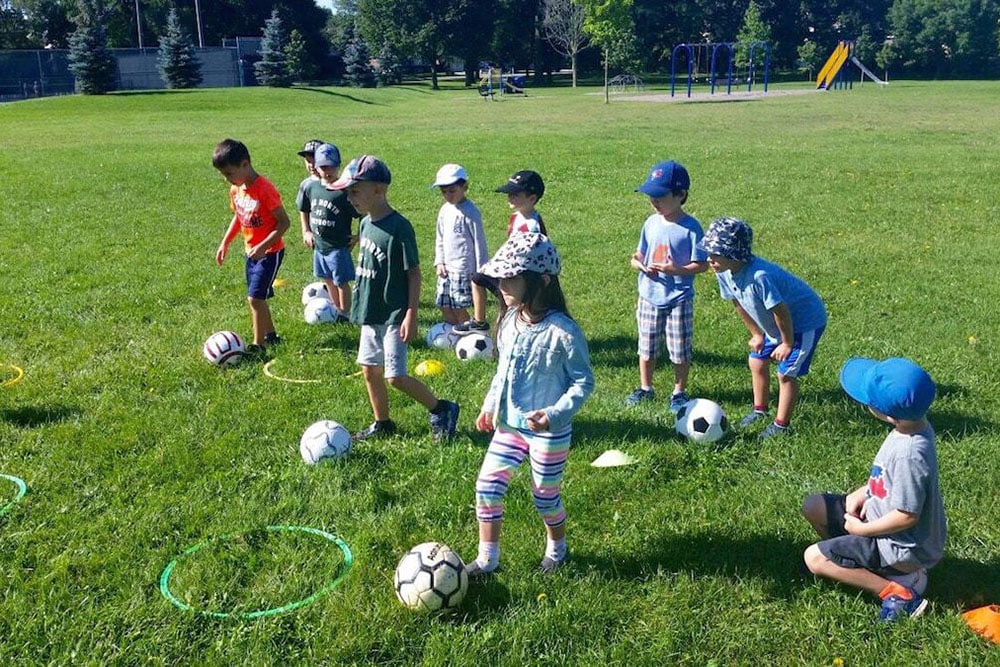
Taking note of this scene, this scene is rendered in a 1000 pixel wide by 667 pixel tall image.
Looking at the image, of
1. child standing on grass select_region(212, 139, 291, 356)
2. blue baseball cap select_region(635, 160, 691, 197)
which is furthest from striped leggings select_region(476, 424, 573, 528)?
child standing on grass select_region(212, 139, 291, 356)

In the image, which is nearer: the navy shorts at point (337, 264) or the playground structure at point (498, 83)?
the navy shorts at point (337, 264)

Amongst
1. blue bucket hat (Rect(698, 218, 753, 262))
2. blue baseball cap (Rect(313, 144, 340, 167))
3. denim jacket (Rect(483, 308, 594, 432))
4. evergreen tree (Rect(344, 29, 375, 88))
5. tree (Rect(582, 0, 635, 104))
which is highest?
tree (Rect(582, 0, 635, 104))

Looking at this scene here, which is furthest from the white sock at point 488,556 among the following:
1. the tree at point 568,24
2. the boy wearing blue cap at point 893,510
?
the tree at point 568,24

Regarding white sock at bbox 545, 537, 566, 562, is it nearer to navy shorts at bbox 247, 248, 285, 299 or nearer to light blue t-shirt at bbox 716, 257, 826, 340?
light blue t-shirt at bbox 716, 257, 826, 340

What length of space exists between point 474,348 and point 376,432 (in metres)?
1.77

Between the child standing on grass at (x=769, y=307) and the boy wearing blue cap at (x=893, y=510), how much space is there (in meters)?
1.51

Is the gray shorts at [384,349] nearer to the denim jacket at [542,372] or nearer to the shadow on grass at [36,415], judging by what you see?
the denim jacket at [542,372]

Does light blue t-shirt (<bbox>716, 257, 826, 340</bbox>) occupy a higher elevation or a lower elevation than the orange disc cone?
higher

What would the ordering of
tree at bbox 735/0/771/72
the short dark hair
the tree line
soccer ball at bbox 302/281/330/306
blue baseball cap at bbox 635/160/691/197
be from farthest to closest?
tree at bbox 735/0/771/72 < the tree line < soccer ball at bbox 302/281/330/306 < the short dark hair < blue baseball cap at bbox 635/160/691/197

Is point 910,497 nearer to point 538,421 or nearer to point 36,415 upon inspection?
point 538,421

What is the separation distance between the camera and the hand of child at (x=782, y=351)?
550 cm

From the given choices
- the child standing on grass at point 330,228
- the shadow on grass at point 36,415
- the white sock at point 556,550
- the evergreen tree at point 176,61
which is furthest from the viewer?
the evergreen tree at point 176,61

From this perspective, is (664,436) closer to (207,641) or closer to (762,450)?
(762,450)

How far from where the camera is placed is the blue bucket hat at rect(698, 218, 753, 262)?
5.25m
